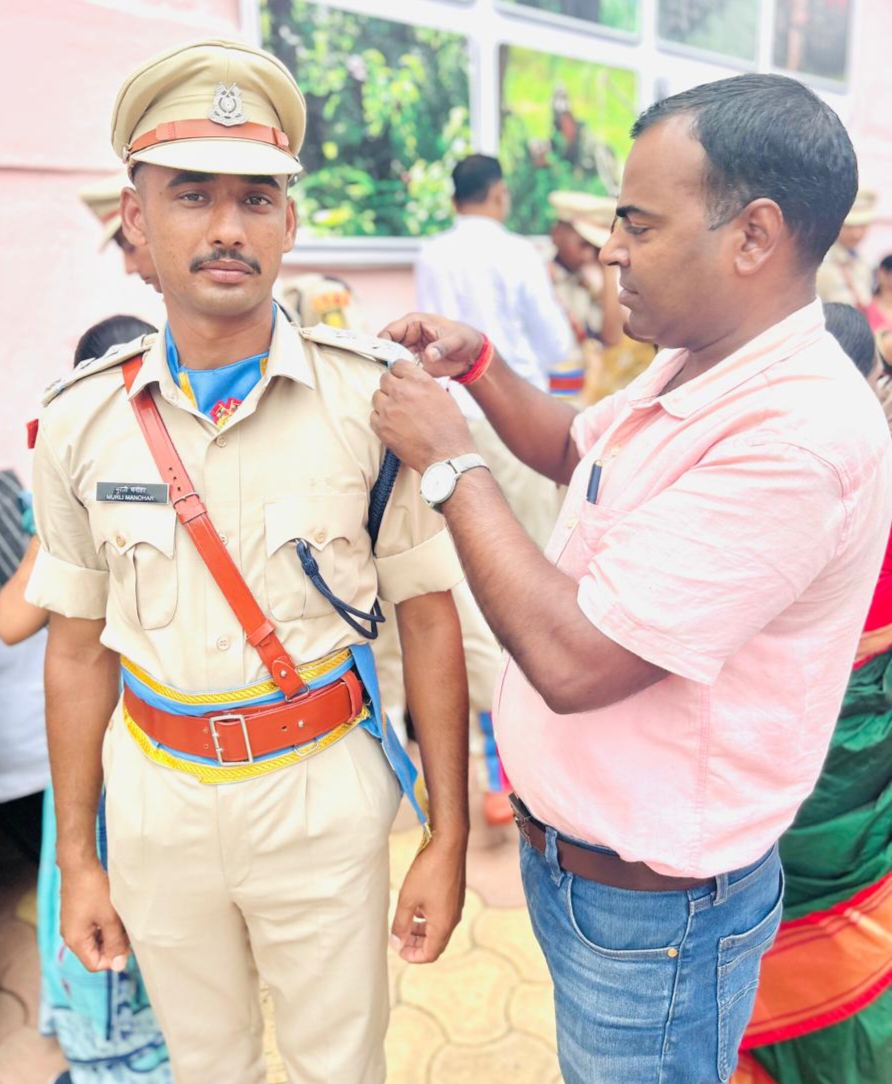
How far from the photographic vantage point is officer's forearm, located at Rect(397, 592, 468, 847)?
1.52 m

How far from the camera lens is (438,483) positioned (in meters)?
1.23

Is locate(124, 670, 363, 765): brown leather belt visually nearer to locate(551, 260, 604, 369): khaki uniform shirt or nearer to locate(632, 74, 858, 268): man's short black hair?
locate(632, 74, 858, 268): man's short black hair

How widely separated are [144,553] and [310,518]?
0.26 meters

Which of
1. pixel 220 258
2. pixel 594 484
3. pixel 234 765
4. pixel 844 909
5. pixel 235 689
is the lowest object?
pixel 844 909

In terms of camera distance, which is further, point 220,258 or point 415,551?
point 415,551

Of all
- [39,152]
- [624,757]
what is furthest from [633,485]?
[39,152]

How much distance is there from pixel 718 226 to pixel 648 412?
0.26 meters

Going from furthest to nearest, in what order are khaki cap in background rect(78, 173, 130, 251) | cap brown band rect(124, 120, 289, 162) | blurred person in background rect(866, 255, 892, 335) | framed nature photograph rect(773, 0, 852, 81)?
framed nature photograph rect(773, 0, 852, 81)
blurred person in background rect(866, 255, 892, 335)
khaki cap in background rect(78, 173, 130, 251)
cap brown band rect(124, 120, 289, 162)

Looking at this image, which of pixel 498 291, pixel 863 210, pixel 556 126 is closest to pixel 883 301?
pixel 863 210

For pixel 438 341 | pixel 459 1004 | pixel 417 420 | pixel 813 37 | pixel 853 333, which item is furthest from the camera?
pixel 813 37

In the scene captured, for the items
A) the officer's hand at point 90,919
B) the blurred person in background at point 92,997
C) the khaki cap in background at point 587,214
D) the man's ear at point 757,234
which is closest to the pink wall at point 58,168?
the blurred person in background at point 92,997

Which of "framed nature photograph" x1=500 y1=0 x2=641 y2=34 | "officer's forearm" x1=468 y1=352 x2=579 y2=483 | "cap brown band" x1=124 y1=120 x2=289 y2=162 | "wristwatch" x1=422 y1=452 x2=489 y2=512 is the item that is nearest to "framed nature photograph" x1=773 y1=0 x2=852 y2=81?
"framed nature photograph" x1=500 y1=0 x2=641 y2=34

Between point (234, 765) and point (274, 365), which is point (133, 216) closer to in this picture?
point (274, 365)

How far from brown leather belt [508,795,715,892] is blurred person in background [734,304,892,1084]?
80cm
